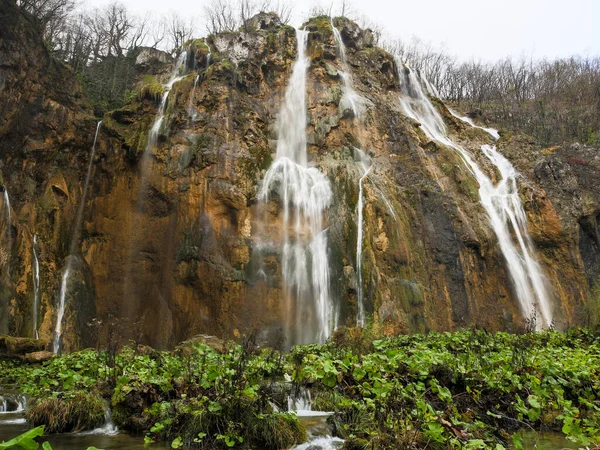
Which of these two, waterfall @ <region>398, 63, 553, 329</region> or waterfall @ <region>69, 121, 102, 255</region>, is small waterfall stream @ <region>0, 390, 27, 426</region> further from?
waterfall @ <region>398, 63, 553, 329</region>

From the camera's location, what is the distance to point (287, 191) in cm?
2081

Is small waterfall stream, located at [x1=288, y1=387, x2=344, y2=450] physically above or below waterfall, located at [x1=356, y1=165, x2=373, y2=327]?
below

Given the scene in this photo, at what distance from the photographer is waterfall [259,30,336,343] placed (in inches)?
703

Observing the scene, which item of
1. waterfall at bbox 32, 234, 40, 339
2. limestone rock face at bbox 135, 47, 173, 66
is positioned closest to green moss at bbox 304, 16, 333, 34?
limestone rock face at bbox 135, 47, 173, 66

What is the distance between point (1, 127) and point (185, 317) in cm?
1097

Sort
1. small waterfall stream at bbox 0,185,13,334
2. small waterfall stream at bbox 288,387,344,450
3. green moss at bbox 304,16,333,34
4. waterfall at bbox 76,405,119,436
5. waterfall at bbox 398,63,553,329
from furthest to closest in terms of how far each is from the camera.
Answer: green moss at bbox 304,16,333,34, waterfall at bbox 398,63,553,329, small waterfall stream at bbox 0,185,13,334, waterfall at bbox 76,405,119,436, small waterfall stream at bbox 288,387,344,450

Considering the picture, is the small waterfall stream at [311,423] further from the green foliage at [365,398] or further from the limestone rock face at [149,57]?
the limestone rock face at [149,57]

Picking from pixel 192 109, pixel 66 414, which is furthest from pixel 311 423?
pixel 192 109

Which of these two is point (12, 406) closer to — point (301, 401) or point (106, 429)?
point (106, 429)

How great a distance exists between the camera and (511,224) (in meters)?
22.1

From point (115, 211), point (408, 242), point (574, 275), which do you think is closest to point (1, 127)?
point (115, 211)

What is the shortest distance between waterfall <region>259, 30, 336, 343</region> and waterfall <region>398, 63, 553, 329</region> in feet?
26.4

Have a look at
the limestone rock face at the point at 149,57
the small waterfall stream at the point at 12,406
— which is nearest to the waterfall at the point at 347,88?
the limestone rock face at the point at 149,57

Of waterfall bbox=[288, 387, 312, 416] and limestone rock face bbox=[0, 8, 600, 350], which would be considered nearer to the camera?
waterfall bbox=[288, 387, 312, 416]
